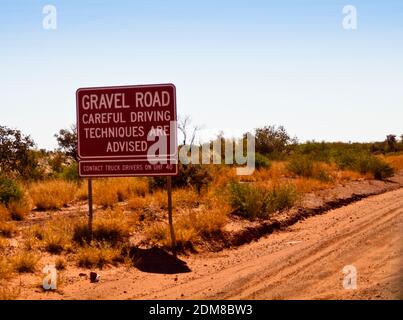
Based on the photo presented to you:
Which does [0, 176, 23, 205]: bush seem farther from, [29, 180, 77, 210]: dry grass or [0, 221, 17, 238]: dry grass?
[0, 221, 17, 238]: dry grass

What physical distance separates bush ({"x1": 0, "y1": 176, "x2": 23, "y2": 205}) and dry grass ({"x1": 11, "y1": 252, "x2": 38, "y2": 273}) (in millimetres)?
5184

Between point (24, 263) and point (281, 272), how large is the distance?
13.9ft

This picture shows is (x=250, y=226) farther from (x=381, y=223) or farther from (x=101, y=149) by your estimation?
(x=101, y=149)

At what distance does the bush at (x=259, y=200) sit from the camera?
14391 mm

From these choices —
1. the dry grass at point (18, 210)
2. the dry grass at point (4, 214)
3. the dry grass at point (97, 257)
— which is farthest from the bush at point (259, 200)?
the dry grass at point (4, 214)

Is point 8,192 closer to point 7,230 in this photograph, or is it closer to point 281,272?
point 7,230

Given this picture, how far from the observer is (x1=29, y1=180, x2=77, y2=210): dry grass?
49.0 ft

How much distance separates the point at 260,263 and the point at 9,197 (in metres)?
7.65

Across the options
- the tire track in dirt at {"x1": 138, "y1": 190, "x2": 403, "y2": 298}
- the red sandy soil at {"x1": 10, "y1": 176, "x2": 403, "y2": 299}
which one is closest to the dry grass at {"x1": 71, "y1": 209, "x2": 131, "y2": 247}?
the red sandy soil at {"x1": 10, "y1": 176, "x2": 403, "y2": 299}

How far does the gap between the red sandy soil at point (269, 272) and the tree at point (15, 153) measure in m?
14.0

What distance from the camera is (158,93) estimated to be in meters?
10.9

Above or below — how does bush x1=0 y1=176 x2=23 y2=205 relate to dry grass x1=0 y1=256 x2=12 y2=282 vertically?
above
